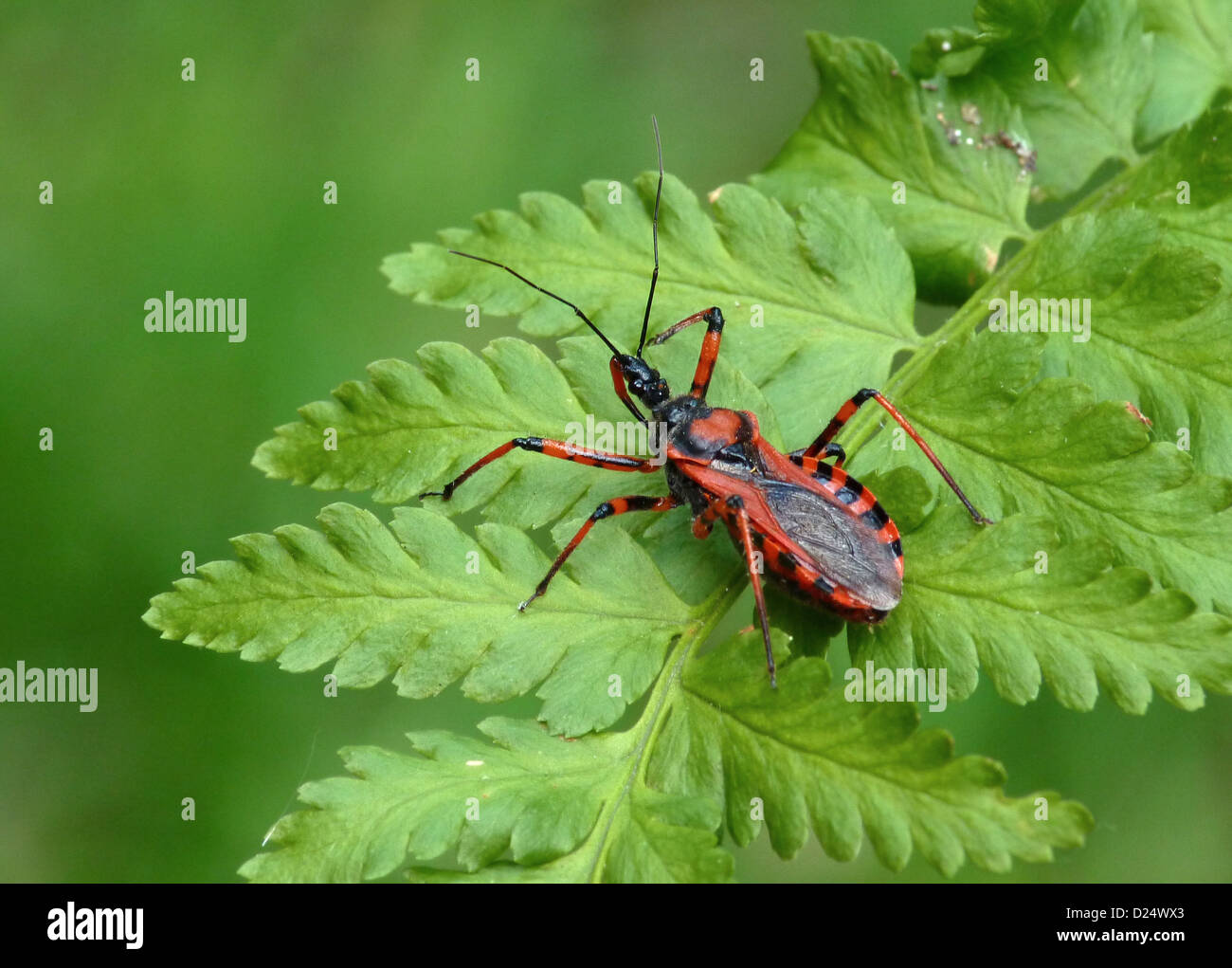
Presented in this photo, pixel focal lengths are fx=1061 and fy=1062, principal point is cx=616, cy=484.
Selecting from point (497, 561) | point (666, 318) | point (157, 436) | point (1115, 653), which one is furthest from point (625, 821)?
point (157, 436)

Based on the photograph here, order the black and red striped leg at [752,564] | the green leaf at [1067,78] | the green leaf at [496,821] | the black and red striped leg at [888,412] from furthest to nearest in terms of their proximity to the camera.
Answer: the green leaf at [1067,78]
the black and red striped leg at [888,412]
the black and red striped leg at [752,564]
the green leaf at [496,821]

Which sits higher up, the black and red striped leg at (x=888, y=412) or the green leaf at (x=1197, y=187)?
the green leaf at (x=1197, y=187)

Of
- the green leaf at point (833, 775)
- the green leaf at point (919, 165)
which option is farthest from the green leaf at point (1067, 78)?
the green leaf at point (833, 775)

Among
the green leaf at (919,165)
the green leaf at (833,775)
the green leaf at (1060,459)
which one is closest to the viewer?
the green leaf at (833,775)

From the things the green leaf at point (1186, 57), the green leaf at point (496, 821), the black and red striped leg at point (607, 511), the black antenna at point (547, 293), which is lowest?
the green leaf at point (496, 821)

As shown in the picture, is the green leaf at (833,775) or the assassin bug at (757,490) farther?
the assassin bug at (757,490)

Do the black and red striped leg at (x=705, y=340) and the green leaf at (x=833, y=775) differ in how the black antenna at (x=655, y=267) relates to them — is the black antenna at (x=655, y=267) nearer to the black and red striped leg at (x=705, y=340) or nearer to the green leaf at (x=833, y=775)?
the black and red striped leg at (x=705, y=340)

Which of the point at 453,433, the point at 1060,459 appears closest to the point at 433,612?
the point at 453,433
